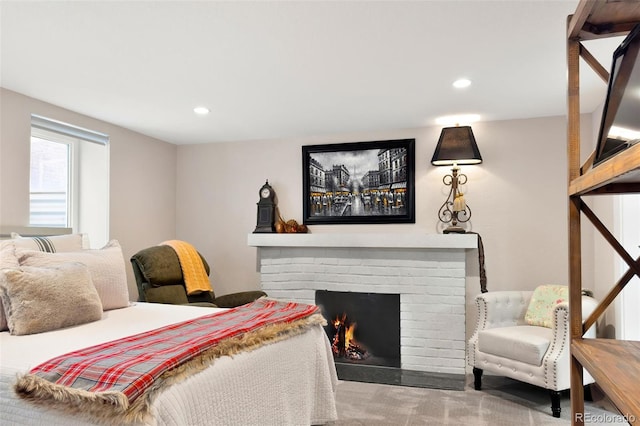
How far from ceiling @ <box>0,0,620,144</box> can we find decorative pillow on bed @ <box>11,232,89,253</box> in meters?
1.07

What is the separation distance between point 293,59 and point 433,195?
7.23 feet

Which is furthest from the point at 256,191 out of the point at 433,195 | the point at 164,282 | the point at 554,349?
the point at 554,349

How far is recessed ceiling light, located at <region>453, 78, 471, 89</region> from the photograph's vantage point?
9.87ft

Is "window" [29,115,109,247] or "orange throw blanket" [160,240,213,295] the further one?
"orange throw blanket" [160,240,213,295]

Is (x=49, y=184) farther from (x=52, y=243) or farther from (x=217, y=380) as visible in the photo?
(x=217, y=380)

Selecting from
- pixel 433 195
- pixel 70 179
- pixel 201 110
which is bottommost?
pixel 433 195

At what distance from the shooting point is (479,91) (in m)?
3.25

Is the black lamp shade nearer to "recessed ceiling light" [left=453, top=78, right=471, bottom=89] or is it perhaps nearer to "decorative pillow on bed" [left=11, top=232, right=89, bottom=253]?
"recessed ceiling light" [left=453, top=78, right=471, bottom=89]

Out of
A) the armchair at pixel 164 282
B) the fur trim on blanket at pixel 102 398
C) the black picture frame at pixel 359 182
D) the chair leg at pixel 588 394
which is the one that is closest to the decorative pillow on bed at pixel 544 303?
the chair leg at pixel 588 394

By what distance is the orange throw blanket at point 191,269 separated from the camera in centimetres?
411

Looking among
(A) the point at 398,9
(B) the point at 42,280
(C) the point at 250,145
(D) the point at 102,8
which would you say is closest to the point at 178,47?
(D) the point at 102,8

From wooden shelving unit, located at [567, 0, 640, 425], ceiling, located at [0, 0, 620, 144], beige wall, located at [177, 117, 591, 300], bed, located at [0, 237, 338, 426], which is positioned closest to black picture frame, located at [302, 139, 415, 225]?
beige wall, located at [177, 117, 591, 300]

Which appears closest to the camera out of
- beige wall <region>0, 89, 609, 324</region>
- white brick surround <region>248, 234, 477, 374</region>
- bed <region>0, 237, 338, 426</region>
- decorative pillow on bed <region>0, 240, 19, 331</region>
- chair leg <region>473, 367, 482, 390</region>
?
bed <region>0, 237, 338, 426</region>

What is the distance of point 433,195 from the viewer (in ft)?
14.1
